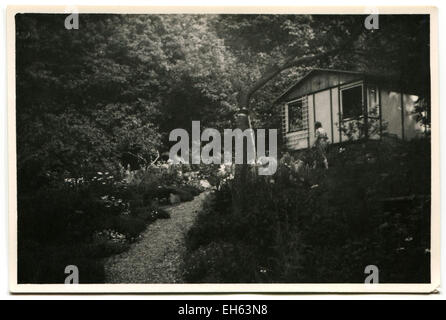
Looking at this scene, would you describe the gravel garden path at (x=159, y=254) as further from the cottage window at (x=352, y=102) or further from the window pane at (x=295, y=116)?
the cottage window at (x=352, y=102)

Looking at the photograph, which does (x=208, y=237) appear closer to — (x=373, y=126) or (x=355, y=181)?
(x=355, y=181)

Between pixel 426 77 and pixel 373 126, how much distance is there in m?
0.88

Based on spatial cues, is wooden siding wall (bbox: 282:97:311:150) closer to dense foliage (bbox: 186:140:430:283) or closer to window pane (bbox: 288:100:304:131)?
window pane (bbox: 288:100:304:131)

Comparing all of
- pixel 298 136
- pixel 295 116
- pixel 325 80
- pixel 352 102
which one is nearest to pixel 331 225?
pixel 298 136

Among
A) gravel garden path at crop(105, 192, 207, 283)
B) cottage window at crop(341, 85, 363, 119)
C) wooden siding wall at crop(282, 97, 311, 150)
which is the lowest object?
gravel garden path at crop(105, 192, 207, 283)

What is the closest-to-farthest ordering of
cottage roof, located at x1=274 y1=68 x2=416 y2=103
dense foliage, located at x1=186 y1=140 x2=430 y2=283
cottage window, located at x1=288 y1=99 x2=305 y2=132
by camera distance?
dense foliage, located at x1=186 y1=140 x2=430 y2=283, cottage roof, located at x1=274 y1=68 x2=416 y2=103, cottage window, located at x1=288 y1=99 x2=305 y2=132

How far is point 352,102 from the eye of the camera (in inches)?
255

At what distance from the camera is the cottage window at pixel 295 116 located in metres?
6.55

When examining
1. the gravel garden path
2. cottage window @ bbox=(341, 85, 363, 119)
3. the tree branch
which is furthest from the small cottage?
the gravel garden path

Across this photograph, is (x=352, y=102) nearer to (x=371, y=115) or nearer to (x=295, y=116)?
(x=371, y=115)

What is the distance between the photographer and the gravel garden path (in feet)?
21.1

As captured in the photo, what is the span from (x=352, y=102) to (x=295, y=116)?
713mm
